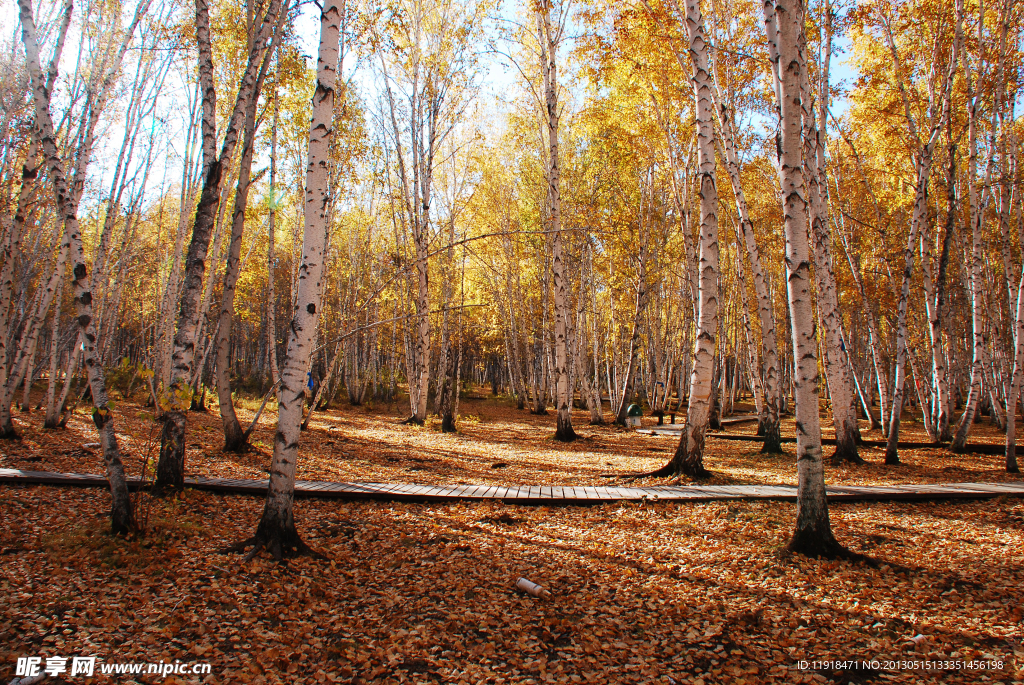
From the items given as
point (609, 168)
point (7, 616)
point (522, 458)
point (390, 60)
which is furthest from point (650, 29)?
point (7, 616)

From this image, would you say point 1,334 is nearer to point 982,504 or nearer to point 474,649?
point 474,649

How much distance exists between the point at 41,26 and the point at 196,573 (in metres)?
11.7

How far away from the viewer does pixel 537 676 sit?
8.17 ft

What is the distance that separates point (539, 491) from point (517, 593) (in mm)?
2336

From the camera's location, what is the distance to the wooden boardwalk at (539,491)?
17.3 feet

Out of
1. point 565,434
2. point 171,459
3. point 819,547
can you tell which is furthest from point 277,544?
point 565,434

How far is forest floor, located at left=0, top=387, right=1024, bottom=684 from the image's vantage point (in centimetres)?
253

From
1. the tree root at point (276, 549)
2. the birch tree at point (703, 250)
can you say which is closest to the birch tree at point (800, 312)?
the birch tree at point (703, 250)

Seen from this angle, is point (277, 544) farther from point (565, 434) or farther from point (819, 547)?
point (565, 434)

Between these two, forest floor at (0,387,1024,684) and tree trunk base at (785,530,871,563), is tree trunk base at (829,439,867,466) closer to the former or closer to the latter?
forest floor at (0,387,1024,684)

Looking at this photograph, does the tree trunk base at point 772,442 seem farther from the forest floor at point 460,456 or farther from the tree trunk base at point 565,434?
the tree trunk base at point 565,434

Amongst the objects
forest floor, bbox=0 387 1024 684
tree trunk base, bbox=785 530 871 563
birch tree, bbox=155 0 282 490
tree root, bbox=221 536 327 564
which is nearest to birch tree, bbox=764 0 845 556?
tree trunk base, bbox=785 530 871 563

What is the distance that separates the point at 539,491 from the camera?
5738 mm

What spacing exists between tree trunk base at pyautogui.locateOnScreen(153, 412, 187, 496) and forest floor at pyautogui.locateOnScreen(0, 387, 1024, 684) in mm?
243
